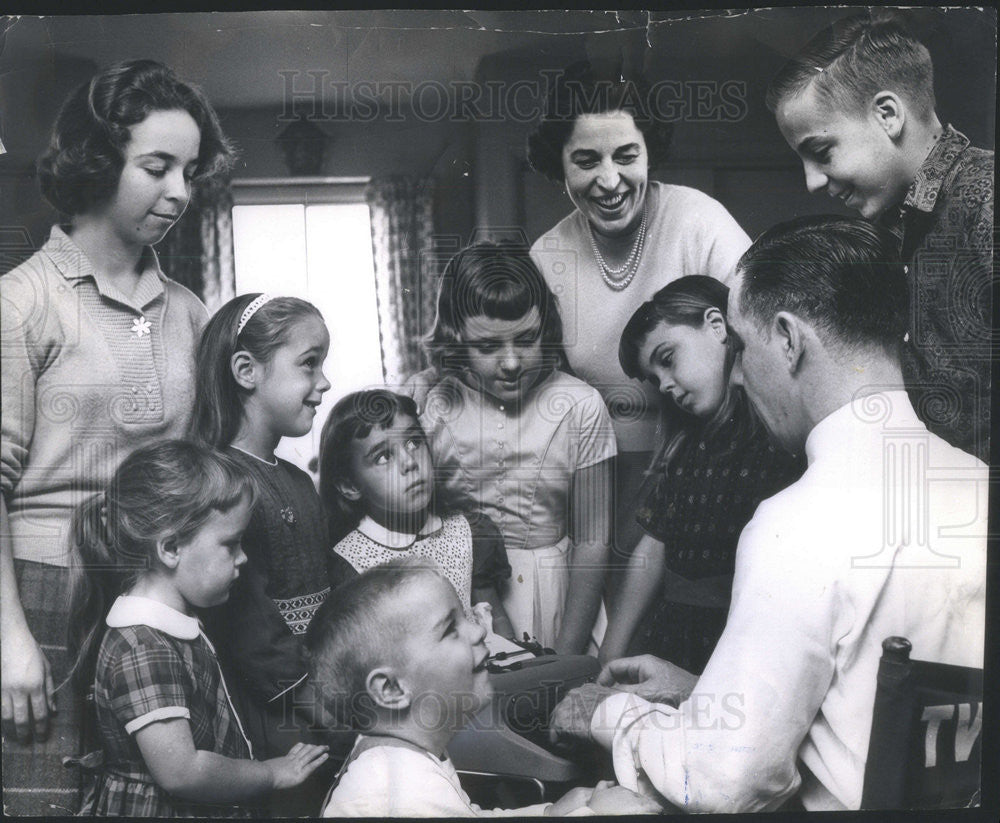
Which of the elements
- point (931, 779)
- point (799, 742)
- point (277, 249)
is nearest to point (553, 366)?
point (277, 249)

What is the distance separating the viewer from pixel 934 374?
102 inches

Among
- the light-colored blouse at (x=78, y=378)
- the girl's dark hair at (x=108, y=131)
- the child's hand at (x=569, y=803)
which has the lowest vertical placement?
the child's hand at (x=569, y=803)

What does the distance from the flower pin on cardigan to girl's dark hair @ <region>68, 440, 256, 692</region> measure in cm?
27

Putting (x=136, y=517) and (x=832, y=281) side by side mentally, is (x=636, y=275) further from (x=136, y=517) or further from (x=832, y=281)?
(x=136, y=517)

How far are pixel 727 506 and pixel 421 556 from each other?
0.76 m

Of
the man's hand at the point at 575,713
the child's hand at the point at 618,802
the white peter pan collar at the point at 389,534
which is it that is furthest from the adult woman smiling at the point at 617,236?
the child's hand at the point at 618,802

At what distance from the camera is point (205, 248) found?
2.53m

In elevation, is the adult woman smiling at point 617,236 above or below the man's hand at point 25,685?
above

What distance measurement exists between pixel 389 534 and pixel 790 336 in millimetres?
1090

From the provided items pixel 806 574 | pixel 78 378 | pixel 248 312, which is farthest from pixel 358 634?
pixel 806 574

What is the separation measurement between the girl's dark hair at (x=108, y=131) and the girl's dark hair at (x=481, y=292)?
2.03ft

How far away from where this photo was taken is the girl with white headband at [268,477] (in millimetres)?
2504

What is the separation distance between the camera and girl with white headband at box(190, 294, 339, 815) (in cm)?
250

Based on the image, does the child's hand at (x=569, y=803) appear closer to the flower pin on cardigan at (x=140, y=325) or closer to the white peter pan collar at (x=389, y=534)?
the white peter pan collar at (x=389, y=534)
